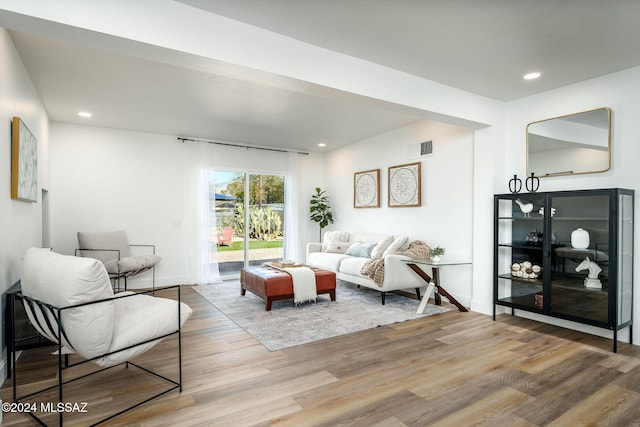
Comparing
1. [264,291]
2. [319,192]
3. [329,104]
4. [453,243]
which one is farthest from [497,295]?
[319,192]

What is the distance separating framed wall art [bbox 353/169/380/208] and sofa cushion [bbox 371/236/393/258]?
38.4 inches

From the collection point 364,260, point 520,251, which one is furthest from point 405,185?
point 520,251

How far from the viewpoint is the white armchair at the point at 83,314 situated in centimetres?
192

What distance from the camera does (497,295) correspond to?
4.08 metres

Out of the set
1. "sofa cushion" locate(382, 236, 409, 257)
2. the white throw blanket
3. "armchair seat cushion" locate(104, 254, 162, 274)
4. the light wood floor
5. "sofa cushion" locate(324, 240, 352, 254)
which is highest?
"sofa cushion" locate(382, 236, 409, 257)

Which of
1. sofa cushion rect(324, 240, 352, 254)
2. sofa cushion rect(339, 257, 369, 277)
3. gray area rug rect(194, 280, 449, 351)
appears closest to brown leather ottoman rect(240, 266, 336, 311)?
gray area rug rect(194, 280, 449, 351)

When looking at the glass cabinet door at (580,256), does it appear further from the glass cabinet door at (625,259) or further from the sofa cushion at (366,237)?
the sofa cushion at (366,237)

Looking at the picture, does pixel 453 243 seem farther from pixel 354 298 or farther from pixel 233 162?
pixel 233 162

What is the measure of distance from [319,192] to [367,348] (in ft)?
15.1

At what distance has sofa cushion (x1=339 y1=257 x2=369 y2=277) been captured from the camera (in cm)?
517

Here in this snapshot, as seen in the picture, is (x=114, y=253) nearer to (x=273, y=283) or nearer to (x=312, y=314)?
(x=273, y=283)

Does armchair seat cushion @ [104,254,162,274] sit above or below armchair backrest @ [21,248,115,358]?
below

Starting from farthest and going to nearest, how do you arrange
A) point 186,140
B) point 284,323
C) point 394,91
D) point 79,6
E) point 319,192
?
point 319,192 < point 186,140 < point 284,323 < point 394,91 < point 79,6

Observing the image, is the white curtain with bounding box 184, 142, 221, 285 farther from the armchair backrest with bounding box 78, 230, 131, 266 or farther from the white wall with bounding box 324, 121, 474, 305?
the white wall with bounding box 324, 121, 474, 305
